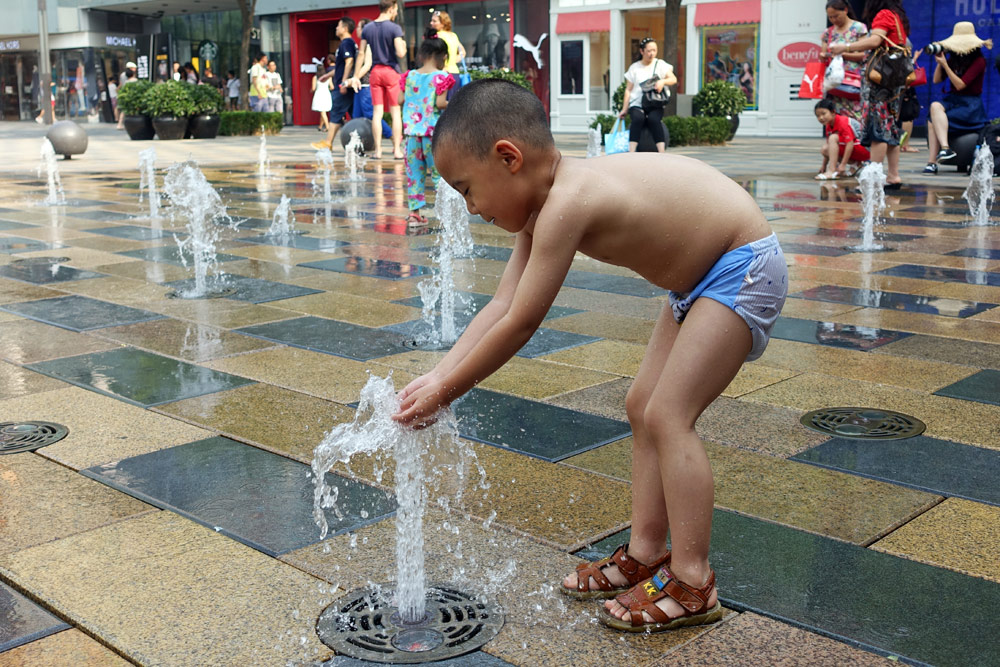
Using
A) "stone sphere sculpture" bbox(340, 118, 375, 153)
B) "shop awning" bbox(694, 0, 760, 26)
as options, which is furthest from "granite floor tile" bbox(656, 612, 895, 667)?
"shop awning" bbox(694, 0, 760, 26)

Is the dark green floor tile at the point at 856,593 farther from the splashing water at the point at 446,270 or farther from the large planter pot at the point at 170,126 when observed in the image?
the large planter pot at the point at 170,126

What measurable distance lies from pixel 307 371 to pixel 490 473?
159 centimetres

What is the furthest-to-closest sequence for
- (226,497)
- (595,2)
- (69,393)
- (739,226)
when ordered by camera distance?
1. (595,2)
2. (69,393)
3. (226,497)
4. (739,226)

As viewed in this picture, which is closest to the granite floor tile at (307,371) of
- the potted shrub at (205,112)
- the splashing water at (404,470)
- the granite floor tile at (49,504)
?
the granite floor tile at (49,504)

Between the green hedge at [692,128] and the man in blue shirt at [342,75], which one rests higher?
the man in blue shirt at [342,75]

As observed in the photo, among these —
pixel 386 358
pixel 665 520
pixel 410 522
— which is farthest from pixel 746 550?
pixel 386 358

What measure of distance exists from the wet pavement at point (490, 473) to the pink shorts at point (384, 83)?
982cm

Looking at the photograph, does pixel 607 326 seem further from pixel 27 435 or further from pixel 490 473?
pixel 27 435

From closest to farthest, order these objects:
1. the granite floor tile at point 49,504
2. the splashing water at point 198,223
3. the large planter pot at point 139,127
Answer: the granite floor tile at point 49,504 < the splashing water at point 198,223 < the large planter pot at point 139,127

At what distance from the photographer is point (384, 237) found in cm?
924

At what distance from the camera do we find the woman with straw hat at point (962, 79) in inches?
547

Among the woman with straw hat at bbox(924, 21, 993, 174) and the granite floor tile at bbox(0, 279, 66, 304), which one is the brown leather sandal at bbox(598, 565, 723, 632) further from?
the woman with straw hat at bbox(924, 21, 993, 174)

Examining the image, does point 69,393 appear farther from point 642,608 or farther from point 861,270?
point 861,270

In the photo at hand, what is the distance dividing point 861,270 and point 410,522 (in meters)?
5.52
